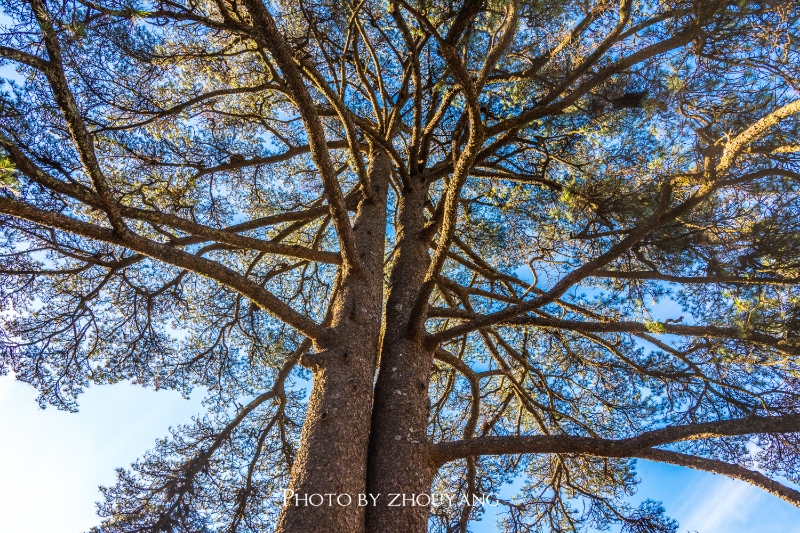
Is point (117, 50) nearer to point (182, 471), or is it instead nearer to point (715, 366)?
point (182, 471)

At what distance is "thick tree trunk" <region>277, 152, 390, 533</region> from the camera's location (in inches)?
82.9

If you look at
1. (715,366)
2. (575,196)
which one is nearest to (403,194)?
(575,196)

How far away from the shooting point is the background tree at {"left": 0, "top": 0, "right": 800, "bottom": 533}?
243cm

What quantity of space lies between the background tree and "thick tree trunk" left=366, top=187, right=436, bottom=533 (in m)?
0.02

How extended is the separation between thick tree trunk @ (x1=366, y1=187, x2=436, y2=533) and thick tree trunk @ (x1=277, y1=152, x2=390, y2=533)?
92 mm

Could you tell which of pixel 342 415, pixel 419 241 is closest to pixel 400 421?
pixel 342 415

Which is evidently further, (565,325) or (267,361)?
(267,361)

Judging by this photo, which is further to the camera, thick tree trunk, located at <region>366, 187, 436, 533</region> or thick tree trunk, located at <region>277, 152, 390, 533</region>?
Answer: thick tree trunk, located at <region>366, 187, 436, 533</region>

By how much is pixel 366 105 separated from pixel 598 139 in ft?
10.3

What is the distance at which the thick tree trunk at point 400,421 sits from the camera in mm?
2287

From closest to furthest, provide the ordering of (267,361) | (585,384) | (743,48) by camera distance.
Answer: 1. (743,48)
2. (585,384)
3. (267,361)

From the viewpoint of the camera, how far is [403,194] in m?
4.54

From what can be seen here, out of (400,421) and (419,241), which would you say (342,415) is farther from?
(419,241)

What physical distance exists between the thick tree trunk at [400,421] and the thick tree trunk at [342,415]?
0.09 meters
